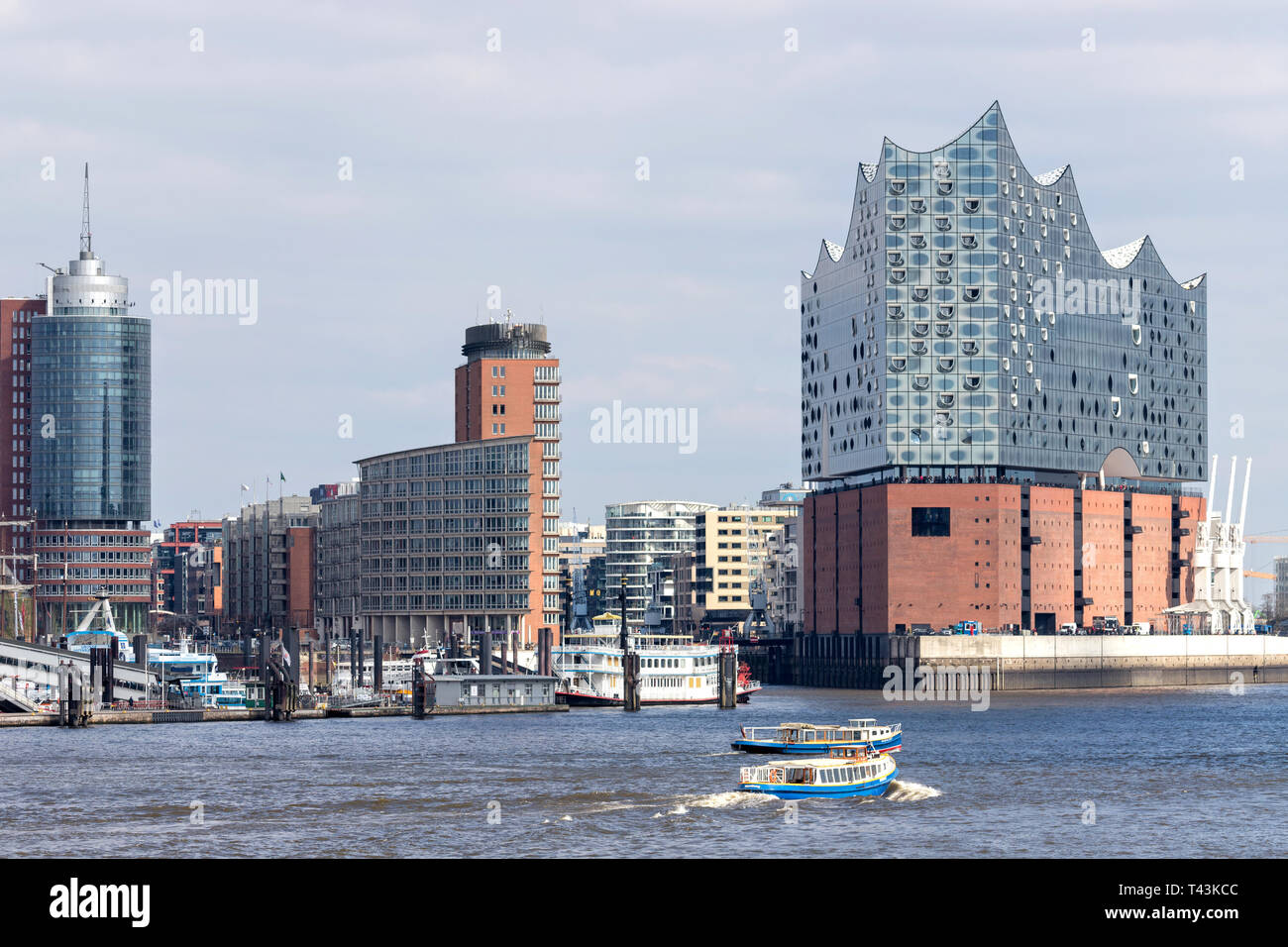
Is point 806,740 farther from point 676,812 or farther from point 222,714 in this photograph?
point 222,714

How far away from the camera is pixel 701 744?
409 ft

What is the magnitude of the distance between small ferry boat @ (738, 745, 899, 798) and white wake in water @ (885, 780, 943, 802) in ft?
3.58

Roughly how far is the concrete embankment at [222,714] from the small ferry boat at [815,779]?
81321 millimetres

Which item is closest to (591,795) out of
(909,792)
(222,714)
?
(909,792)

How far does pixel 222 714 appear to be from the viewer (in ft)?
519

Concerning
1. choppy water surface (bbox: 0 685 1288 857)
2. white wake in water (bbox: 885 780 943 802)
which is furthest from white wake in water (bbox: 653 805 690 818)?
white wake in water (bbox: 885 780 943 802)

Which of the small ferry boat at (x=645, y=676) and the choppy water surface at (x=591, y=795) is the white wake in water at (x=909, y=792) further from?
the small ferry boat at (x=645, y=676)

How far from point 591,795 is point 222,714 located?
263ft

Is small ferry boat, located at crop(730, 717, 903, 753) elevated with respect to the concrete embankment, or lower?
elevated

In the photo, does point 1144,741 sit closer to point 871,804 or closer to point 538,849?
point 871,804

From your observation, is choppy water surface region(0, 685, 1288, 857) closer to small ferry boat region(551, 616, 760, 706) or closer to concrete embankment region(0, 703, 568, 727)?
concrete embankment region(0, 703, 568, 727)

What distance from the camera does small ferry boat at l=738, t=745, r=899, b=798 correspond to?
8412cm
